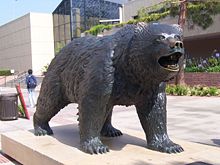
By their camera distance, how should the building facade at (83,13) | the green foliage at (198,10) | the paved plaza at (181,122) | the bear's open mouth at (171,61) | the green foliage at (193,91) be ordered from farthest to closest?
the building facade at (83,13) → the green foliage at (198,10) → the green foliage at (193,91) → the paved plaza at (181,122) → the bear's open mouth at (171,61)

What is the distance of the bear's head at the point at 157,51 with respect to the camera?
3473mm

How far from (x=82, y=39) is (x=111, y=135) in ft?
4.96

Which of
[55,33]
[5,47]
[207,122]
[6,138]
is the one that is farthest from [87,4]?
[6,138]

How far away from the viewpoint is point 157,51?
140 inches

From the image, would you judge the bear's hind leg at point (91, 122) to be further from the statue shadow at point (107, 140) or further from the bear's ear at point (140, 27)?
the bear's ear at point (140, 27)

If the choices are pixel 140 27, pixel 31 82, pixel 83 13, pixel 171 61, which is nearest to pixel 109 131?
pixel 140 27

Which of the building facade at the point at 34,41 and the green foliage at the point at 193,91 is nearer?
the green foliage at the point at 193,91

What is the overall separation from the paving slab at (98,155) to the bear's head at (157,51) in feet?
3.28

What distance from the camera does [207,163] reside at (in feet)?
12.9

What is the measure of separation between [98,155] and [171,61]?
150 cm

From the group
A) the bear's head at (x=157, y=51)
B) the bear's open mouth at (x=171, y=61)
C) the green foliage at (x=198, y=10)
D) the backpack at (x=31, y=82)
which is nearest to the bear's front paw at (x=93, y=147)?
the bear's head at (x=157, y=51)

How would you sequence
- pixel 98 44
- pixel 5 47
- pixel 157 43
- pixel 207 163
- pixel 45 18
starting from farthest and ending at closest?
1. pixel 5 47
2. pixel 45 18
3. pixel 98 44
4. pixel 207 163
5. pixel 157 43

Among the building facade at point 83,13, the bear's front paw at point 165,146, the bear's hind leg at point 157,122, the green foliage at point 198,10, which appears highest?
the building facade at point 83,13

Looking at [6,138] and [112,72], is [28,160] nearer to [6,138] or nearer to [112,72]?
[6,138]
